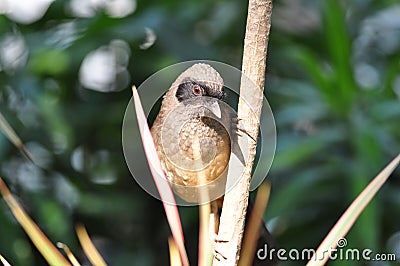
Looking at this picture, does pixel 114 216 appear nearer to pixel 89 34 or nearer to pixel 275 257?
pixel 89 34

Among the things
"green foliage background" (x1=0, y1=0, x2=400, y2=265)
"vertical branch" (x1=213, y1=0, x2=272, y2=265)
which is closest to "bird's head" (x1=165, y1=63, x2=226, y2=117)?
"vertical branch" (x1=213, y1=0, x2=272, y2=265)

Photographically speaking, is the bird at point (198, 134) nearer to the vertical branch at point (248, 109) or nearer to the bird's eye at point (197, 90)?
the bird's eye at point (197, 90)

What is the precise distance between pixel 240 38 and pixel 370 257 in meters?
0.80

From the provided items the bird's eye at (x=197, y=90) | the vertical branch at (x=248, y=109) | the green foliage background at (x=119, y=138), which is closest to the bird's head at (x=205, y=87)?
the bird's eye at (x=197, y=90)

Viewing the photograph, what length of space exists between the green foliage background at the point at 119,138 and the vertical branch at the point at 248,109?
982 millimetres

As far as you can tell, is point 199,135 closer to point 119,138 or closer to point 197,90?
point 197,90

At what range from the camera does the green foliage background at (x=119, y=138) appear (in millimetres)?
1845

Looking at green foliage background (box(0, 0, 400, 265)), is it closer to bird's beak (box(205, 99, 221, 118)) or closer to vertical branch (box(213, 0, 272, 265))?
bird's beak (box(205, 99, 221, 118))

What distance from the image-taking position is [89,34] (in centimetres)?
195

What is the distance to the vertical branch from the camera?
0.73m

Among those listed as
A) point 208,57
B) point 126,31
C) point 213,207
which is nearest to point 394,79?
point 208,57

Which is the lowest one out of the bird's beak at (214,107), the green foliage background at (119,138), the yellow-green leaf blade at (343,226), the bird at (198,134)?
the green foliage background at (119,138)

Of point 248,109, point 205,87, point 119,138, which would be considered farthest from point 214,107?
point 119,138

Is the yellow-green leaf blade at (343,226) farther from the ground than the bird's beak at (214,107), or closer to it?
farther from the ground
